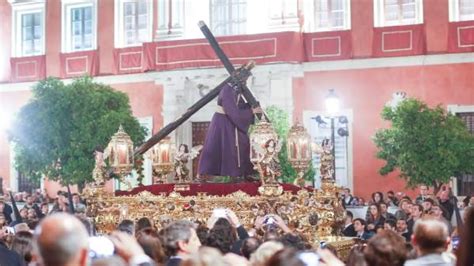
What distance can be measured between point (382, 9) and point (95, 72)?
8826 millimetres

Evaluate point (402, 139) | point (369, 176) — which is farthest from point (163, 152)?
point (369, 176)

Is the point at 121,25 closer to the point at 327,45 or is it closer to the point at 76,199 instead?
the point at 327,45

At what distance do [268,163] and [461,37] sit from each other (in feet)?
37.6

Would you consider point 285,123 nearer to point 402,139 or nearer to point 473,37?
point 402,139

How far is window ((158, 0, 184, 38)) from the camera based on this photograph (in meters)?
25.9

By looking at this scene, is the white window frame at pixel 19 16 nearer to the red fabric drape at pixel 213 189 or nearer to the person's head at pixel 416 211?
the red fabric drape at pixel 213 189

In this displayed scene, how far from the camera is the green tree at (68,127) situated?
22.3 metres

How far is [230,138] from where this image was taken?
1501cm

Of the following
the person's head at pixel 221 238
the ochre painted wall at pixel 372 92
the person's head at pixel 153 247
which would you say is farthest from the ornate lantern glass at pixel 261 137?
the ochre painted wall at pixel 372 92

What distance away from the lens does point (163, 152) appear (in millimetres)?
16500

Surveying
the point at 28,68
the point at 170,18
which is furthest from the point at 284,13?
the point at 28,68

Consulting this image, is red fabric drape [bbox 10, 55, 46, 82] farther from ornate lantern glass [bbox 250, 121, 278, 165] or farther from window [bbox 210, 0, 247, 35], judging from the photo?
ornate lantern glass [bbox 250, 121, 278, 165]

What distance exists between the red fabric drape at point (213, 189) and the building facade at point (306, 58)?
9678mm

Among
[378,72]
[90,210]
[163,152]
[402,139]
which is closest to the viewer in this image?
[90,210]
